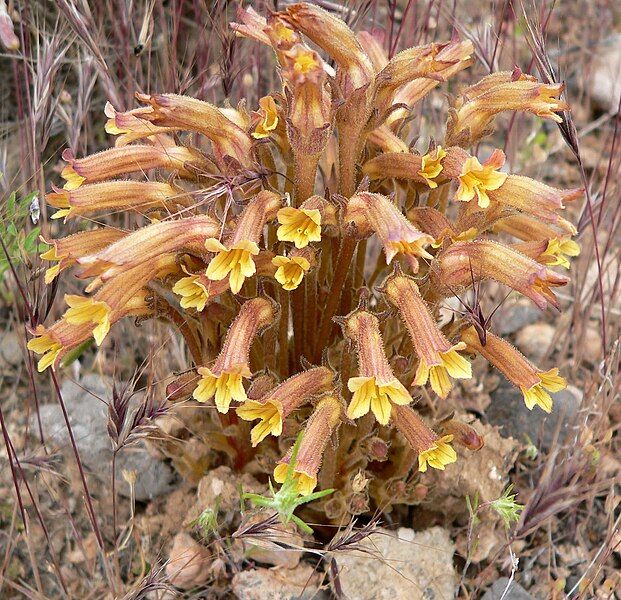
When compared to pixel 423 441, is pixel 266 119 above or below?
above

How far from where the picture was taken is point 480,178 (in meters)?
2.13

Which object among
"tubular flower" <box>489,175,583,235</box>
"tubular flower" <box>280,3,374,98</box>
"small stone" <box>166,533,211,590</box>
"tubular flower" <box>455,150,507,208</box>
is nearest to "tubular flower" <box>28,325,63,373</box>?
"small stone" <box>166,533,211,590</box>

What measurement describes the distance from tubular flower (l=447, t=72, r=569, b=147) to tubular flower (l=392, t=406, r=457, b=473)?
877mm

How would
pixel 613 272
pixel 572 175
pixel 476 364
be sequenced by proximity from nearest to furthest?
pixel 476 364, pixel 613 272, pixel 572 175

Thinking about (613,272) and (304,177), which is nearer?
(304,177)

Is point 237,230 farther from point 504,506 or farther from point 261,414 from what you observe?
point 504,506

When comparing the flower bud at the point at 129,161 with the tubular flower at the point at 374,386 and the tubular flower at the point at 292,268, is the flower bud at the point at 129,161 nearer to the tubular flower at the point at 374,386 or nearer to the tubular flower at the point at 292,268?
the tubular flower at the point at 292,268

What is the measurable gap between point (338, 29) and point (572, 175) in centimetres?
298

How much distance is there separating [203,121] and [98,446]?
158cm

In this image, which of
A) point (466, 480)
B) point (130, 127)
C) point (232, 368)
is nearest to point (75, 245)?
point (130, 127)

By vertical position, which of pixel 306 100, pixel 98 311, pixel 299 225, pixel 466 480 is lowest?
Answer: pixel 466 480

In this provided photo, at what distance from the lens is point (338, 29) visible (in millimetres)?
2090

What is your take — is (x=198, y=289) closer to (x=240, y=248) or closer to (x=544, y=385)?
(x=240, y=248)

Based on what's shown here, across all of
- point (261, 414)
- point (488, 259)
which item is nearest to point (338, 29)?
point (488, 259)
